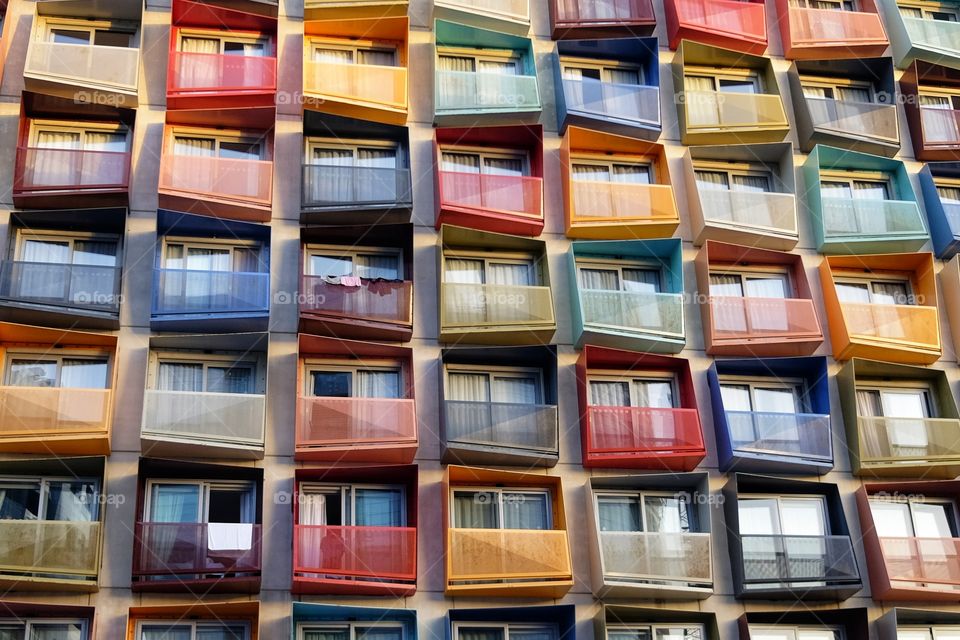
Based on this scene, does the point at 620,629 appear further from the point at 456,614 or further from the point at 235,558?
the point at 235,558

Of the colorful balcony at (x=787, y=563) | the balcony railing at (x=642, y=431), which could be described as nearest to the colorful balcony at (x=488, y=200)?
the balcony railing at (x=642, y=431)

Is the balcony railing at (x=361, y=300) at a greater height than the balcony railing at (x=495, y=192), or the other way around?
the balcony railing at (x=495, y=192)

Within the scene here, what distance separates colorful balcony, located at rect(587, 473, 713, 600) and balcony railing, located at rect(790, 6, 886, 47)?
57.3 feet

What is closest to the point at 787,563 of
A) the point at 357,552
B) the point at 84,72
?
the point at 357,552

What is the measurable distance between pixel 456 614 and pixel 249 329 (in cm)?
914

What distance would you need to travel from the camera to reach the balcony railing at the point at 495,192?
36.3 metres

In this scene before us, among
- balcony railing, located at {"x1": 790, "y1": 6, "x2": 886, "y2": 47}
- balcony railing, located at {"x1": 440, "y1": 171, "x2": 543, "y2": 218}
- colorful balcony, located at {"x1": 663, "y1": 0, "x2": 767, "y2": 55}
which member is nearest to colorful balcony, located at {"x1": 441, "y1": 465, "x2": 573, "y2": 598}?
balcony railing, located at {"x1": 440, "y1": 171, "x2": 543, "y2": 218}

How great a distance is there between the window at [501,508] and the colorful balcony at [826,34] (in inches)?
681

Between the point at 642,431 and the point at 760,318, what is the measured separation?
5.10 metres

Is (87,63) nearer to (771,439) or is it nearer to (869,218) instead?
(771,439)

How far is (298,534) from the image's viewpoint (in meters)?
31.2

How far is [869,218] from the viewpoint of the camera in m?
38.7

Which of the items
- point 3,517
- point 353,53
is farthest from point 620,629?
point 353,53

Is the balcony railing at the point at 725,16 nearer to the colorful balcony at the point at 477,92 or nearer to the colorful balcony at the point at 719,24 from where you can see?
the colorful balcony at the point at 719,24
